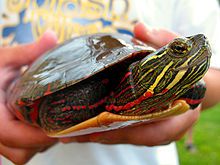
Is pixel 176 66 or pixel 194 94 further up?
pixel 176 66

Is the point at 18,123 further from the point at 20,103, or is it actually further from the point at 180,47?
the point at 180,47

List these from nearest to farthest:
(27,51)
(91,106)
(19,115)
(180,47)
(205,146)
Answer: (180,47) < (91,106) < (19,115) < (27,51) < (205,146)

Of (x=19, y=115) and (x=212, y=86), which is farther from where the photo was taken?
(x=212, y=86)

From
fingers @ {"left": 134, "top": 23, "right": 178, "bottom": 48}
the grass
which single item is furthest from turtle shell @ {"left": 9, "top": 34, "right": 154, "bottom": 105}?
the grass

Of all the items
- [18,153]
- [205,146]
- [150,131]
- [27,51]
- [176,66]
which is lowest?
[205,146]

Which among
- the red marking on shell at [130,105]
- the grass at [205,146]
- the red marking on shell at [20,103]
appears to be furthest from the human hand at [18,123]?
the grass at [205,146]

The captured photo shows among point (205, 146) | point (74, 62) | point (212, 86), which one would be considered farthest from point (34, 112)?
point (205, 146)

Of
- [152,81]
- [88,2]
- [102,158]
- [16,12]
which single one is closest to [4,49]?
[16,12]
